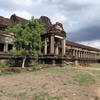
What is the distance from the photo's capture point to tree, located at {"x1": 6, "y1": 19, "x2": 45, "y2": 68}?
1841cm

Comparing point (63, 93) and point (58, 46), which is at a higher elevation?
point (58, 46)

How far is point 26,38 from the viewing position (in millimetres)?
18469

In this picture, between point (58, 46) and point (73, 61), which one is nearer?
point (73, 61)

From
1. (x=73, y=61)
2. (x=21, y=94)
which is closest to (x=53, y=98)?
(x=21, y=94)

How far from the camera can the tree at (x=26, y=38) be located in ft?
60.4

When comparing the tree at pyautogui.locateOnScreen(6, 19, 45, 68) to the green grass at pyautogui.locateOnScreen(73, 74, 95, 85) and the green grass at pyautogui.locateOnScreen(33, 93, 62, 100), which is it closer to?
the green grass at pyautogui.locateOnScreen(73, 74, 95, 85)

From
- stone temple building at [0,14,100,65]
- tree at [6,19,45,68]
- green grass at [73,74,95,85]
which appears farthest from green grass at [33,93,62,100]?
stone temple building at [0,14,100,65]

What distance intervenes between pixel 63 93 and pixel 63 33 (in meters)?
25.3

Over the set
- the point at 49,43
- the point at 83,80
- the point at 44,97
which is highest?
the point at 49,43

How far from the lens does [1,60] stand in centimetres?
2041

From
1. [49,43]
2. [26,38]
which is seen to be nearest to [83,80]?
[26,38]

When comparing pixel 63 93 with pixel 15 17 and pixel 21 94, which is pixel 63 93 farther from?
pixel 15 17

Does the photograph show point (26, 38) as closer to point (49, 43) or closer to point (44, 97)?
point (49, 43)

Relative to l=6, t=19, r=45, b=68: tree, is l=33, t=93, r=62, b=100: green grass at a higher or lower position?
lower
